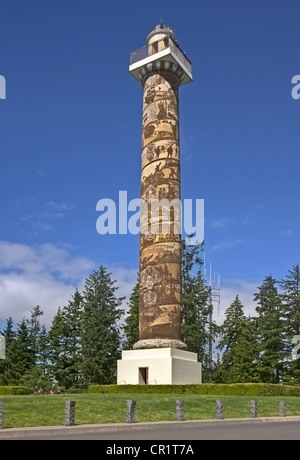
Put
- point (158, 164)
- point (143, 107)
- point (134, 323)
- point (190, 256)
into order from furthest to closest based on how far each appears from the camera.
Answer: point (190, 256) < point (134, 323) < point (143, 107) < point (158, 164)

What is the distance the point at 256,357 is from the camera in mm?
49062

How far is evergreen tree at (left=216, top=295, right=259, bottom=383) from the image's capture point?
48.2m

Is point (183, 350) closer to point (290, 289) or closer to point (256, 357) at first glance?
point (256, 357)

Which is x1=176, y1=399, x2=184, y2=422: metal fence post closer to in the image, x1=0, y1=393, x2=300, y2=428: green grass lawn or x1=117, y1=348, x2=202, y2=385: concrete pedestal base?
x1=0, y1=393, x2=300, y2=428: green grass lawn

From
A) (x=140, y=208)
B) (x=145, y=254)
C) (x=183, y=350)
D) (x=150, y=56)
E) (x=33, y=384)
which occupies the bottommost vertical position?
(x=33, y=384)

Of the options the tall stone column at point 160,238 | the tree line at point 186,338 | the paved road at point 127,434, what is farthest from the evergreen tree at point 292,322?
the paved road at point 127,434

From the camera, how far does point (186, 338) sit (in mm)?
47969

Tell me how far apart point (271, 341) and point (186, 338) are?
25.4 feet

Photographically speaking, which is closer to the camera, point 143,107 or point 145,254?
point 145,254

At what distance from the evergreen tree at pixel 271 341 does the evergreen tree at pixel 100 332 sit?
1345 cm

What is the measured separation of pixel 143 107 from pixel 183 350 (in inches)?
633

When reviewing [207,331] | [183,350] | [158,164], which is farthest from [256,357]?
[158,164]

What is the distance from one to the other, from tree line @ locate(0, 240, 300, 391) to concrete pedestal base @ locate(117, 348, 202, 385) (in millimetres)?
16405

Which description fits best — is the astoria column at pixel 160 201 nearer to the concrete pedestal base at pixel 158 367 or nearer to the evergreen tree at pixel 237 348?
the concrete pedestal base at pixel 158 367
